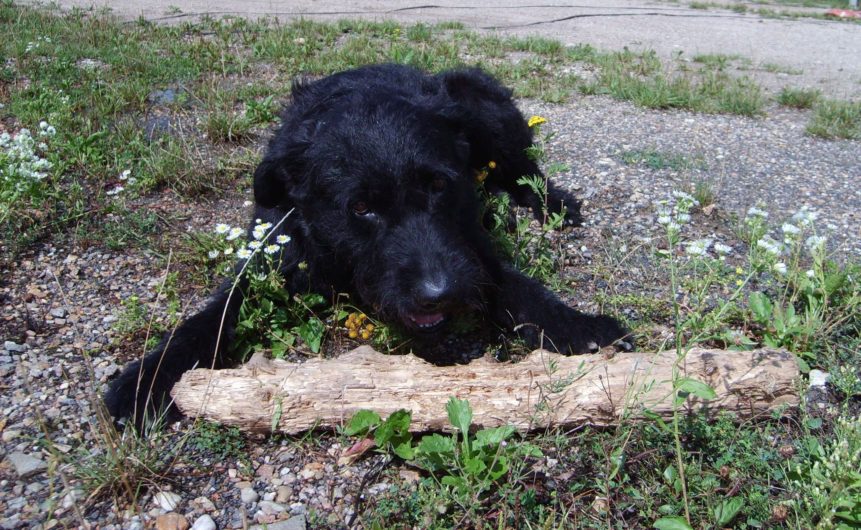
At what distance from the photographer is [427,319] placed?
2.99 m

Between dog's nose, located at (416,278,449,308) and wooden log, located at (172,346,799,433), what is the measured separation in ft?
1.03

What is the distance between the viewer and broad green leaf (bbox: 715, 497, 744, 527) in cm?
203

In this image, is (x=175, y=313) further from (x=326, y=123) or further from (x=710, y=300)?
(x=710, y=300)

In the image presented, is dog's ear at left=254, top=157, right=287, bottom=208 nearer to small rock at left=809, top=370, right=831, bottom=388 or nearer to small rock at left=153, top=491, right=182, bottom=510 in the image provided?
small rock at left=153, top=491, right=182, bottom=510

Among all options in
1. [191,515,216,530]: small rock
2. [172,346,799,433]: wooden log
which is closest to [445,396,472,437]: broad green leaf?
[172,346,799,433]: wooden log

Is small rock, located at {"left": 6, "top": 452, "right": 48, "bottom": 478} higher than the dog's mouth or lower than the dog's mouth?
lower

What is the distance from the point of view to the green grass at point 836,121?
19.2 feet

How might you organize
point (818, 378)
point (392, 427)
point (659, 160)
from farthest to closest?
point (659, 160) < point (818, 378) < point (392, 427)

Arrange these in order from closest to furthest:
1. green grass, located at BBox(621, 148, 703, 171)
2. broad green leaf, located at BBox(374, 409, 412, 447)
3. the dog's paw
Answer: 1. broad green leaf, located at BBox(374, 409, 412, 447)
2. the dog's paw
3. green grass, located at BBox(621, 148, 703, 171)

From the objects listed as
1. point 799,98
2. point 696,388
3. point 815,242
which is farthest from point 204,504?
point 799,98

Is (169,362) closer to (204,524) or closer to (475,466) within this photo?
(204,524)

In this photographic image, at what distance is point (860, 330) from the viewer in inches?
118

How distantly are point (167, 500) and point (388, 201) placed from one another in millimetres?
1471

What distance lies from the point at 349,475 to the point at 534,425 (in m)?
0.66
